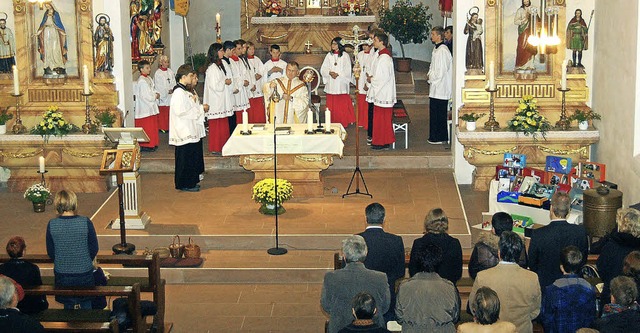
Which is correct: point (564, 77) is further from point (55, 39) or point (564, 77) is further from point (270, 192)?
point (55, 39)

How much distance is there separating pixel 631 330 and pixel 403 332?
171cm

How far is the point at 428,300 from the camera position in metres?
8.34

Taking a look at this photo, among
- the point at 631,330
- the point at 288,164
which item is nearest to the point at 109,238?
the point at 288,164

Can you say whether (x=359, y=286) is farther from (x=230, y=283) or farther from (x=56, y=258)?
(x=230, y=283)

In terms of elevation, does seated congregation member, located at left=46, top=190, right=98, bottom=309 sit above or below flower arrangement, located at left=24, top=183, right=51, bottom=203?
above

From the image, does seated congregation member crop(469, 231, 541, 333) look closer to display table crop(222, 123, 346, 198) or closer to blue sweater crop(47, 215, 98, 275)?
blue sweater crop(47, 215, 98, 275)

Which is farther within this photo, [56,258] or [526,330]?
[56,258]

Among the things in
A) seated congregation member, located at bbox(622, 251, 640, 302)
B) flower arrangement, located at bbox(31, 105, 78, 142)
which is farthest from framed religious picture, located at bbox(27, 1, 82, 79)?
seated congregation member, located at bbox(622, 251, 640, 302)

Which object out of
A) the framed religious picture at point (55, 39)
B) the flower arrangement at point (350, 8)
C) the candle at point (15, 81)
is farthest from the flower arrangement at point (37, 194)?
the flower arrangement at point (350, 8)

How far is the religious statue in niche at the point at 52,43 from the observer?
1667 cm

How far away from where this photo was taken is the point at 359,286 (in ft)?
28.2

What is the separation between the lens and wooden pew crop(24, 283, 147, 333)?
9.52m

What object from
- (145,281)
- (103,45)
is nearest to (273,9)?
(103,45)

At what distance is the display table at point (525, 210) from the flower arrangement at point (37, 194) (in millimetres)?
6131
